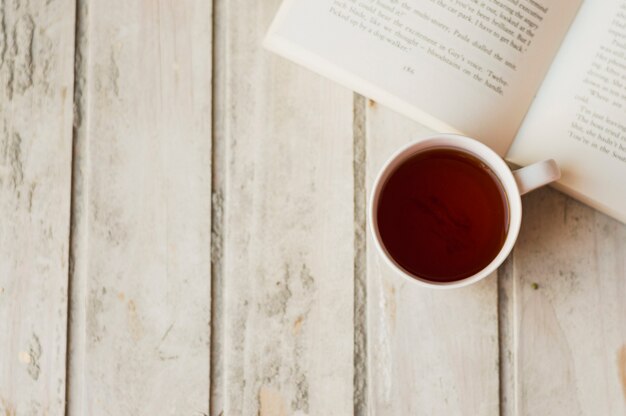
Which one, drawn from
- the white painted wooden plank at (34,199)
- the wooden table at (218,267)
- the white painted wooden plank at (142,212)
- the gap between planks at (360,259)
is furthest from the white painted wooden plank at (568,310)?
the white painted wooden plank at (34,199)

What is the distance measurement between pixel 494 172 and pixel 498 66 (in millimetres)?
92

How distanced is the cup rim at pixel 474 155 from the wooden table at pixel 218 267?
0.19 ft

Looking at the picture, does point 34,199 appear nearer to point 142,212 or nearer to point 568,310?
point 142,212

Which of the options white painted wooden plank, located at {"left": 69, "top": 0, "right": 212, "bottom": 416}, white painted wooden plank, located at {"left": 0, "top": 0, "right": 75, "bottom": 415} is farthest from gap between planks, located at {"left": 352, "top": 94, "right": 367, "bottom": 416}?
white painted wooden plank, located at {"left": 0, "top": 0, "right": 75, "bottom": 415}

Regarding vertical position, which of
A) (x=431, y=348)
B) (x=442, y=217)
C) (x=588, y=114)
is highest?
(x=588, y=114)

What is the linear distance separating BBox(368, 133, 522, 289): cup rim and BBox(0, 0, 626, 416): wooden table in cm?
6

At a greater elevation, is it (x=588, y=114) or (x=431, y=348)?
(x=588, y=114)

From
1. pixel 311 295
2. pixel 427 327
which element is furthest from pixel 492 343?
pixel 311 295

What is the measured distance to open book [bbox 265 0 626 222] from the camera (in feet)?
1.90

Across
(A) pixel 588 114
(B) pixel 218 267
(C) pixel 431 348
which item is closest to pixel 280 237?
(B) pixel 218 267

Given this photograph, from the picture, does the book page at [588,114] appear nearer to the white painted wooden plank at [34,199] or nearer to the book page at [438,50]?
the book page at [438,50]

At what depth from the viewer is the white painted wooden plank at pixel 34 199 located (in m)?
0.61

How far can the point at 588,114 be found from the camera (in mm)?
588

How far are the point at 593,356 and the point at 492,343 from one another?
0.09 meters
